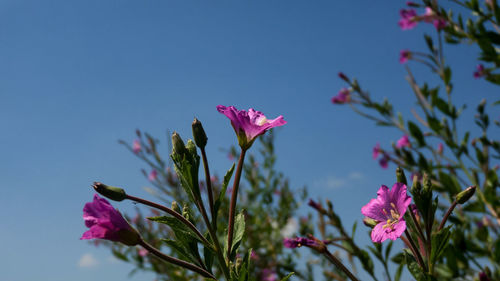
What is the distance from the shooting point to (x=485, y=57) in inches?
90.4

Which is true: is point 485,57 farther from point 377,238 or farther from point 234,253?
point 234,253

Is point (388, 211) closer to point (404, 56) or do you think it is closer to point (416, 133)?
point (416, 133)

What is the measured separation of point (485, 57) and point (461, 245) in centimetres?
101

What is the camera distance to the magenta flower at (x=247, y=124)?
0.93 metres

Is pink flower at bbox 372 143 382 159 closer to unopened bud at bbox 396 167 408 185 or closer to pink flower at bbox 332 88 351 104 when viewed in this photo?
pink flower at bbox 332 88 351 104

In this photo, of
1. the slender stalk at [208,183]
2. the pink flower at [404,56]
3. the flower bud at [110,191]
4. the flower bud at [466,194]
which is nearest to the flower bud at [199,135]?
the slender stalk at [208,183]

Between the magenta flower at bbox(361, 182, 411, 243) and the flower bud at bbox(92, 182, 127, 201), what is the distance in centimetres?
52

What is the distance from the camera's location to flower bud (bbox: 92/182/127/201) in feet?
2.68

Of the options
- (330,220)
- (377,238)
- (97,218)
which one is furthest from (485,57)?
(97,218)

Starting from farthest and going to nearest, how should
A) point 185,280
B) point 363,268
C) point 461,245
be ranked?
1. point 185,280
2. point 461,245
3. point 363,268

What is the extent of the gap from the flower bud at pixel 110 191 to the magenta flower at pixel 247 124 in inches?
10.5

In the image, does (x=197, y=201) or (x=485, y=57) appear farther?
(x=485, y=57)

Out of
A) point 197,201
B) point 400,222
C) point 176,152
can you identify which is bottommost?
point 400,222

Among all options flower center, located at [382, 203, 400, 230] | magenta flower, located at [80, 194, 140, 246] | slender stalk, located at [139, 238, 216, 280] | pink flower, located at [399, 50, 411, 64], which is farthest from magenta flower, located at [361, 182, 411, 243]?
pink flower, located at [399, 50, 411, 64]
